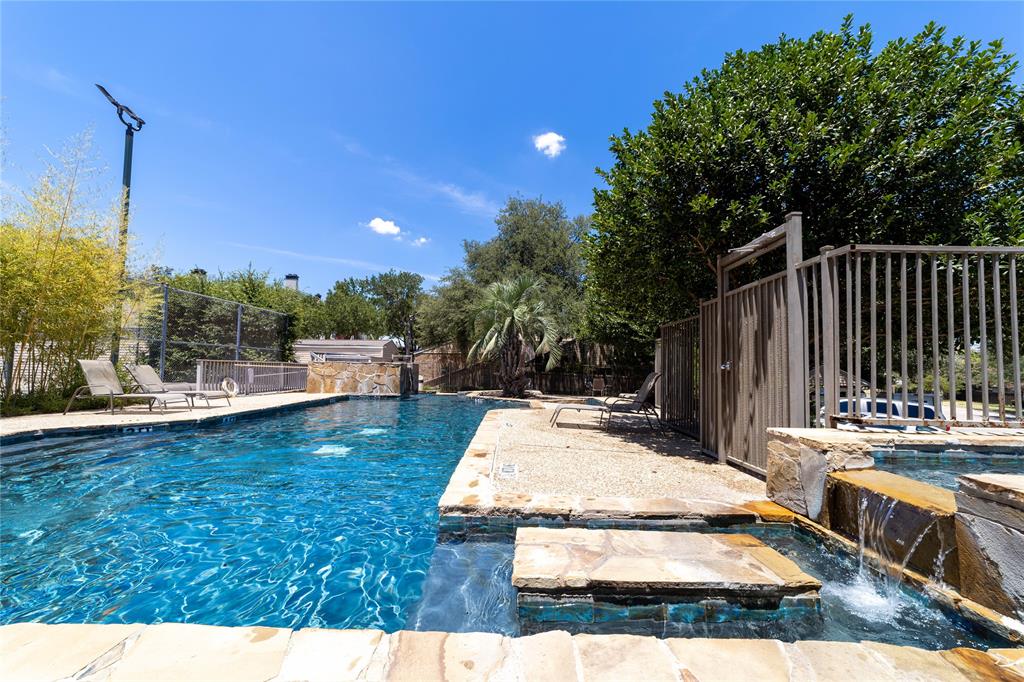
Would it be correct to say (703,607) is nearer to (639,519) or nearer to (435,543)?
(639,519)

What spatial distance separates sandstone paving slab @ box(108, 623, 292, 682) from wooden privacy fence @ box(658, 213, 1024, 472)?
3594mm

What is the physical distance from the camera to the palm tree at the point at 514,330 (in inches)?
645

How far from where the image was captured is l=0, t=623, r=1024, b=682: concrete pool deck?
1328 millimetres

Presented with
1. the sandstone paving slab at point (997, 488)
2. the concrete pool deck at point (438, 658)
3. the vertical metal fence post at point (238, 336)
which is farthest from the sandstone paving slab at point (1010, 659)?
the vertical metal fence post at point (238, 336)

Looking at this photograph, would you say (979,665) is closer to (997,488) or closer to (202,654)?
(997,488)

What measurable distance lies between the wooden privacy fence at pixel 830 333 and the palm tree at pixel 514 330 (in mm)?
11222

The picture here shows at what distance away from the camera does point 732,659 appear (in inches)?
56.9

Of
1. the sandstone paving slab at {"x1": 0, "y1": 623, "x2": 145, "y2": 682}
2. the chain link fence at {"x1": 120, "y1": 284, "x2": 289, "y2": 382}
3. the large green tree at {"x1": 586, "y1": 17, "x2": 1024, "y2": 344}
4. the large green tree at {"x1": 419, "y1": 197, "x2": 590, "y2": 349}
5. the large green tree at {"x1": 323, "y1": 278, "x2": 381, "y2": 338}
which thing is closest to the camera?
the sandstone paving slab at {"x1": 0, "y1": 623, "x2": 145, "y2": 682}

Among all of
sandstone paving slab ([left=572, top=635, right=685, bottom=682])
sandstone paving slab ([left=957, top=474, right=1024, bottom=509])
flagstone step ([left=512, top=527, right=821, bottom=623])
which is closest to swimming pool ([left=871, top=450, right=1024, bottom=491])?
sandstone paving slab ([left=957, top=474, right=1024, bottom=509])

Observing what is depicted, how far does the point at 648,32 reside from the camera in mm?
8539

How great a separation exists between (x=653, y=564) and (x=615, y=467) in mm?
2525

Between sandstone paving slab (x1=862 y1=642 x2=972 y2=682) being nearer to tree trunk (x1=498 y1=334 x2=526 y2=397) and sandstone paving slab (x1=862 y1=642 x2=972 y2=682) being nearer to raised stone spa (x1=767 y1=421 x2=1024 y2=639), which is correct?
raised stone spa (x1=767 y1=421 x2=1024 y2=639)

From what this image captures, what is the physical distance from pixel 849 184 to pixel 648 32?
6.22 meters

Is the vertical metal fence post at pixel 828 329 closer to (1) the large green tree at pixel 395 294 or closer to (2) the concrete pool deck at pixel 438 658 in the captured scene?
(2) the concrete pool deck at pixel 438 658
